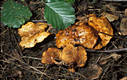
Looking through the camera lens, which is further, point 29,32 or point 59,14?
point 29,32

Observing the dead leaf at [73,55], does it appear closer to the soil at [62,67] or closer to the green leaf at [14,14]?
the soil at [62,67]

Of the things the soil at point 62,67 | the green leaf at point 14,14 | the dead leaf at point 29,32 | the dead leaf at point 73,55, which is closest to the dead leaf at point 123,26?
the soil at point 62,67

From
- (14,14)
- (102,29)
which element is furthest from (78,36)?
(14,14)

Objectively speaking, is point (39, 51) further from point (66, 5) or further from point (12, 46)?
point (66, 5)

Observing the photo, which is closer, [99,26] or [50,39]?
[99,26]

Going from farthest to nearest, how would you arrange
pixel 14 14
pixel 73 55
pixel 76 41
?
pixel 14 14 → pixel 76 41 → pixel 73 55

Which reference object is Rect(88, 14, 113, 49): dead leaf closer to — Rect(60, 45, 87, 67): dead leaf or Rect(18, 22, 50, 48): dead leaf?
Rect(60, 45, 87, 67): dead leaf

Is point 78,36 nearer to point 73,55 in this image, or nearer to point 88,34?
point 88,34

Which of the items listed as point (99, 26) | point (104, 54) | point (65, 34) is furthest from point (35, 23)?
point (104, 54)
